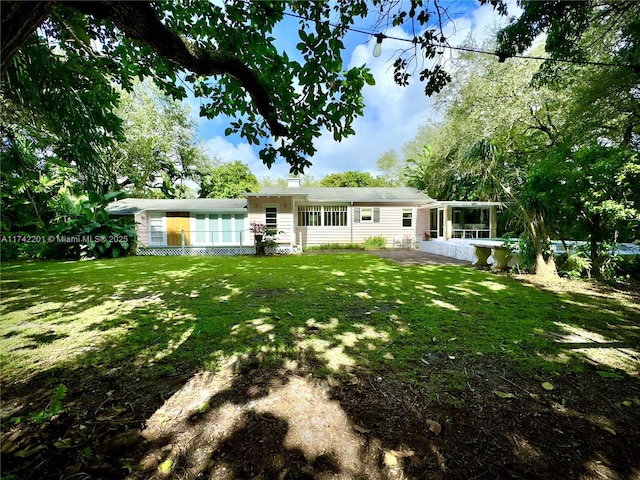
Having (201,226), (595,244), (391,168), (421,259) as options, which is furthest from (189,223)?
(391,168)

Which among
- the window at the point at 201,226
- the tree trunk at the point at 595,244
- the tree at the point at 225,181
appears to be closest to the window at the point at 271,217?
the window at the point at 201,226

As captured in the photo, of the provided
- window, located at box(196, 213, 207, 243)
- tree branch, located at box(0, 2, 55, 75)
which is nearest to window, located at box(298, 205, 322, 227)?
window, located at box(196, 213, 207, 243)

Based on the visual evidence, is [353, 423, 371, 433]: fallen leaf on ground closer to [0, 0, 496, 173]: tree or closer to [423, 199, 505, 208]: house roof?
[0, 0, 496, 173]: tree

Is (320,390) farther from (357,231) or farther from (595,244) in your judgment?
(357,231)

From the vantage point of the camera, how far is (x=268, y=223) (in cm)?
1468

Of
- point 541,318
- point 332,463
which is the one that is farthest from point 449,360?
point 541,318

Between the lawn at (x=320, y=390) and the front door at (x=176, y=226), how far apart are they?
37.4 feet

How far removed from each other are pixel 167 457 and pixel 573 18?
330 inches

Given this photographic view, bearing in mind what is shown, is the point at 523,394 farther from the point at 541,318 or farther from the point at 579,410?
the point at 541,318

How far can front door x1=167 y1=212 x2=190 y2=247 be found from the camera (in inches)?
596

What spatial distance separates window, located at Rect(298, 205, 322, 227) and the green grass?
1009 cm

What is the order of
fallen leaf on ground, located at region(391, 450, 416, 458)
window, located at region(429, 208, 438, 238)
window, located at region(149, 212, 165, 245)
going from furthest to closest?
1. window, located at region(429, 208, 438, 238)
2. window, located at region(149, 212, 165, 245)
3. fallen leaf on ground, located at region(391, 450, 416, 458)

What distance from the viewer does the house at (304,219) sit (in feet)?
47.8

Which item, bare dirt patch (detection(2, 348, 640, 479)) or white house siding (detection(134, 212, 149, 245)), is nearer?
bare dirt patch (detection(2, 348, 640, 479))
